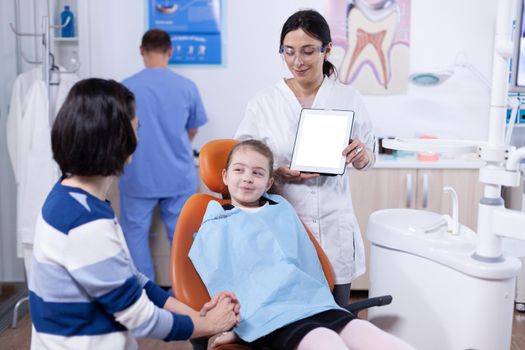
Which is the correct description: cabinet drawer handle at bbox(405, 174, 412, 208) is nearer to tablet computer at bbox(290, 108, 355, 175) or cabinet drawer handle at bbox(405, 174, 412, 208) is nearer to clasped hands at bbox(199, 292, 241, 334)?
tablet computer at bbox(290, 108, 355, 175)

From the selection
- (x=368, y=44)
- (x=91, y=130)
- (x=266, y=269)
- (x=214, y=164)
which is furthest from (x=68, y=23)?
(x=91, y=130)

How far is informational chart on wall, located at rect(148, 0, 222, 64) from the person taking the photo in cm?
322

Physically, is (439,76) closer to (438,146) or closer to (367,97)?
(367,97)

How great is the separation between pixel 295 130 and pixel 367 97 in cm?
161

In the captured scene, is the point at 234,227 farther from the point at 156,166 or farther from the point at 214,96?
the point at 214,96

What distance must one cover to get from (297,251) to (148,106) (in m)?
1.43

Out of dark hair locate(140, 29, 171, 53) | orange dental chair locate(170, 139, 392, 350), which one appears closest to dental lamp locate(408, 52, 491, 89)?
dark hair locate(140, 29, 171, 53)

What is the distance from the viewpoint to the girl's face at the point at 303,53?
167cm

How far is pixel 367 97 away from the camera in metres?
3.26

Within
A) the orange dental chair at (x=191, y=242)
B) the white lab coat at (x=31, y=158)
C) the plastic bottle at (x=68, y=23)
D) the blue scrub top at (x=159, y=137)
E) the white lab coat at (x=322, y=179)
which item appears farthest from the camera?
the plastic bottle at (x=68, y=23)

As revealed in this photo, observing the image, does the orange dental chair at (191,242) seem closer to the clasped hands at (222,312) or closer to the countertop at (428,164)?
the clasped hands at (222,312)

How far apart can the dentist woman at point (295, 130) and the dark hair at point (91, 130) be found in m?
0.72

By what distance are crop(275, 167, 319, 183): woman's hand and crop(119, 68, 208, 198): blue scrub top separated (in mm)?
1196

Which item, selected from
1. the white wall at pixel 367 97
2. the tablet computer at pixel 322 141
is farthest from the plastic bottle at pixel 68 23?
the tablet computer at pixel 322 141
